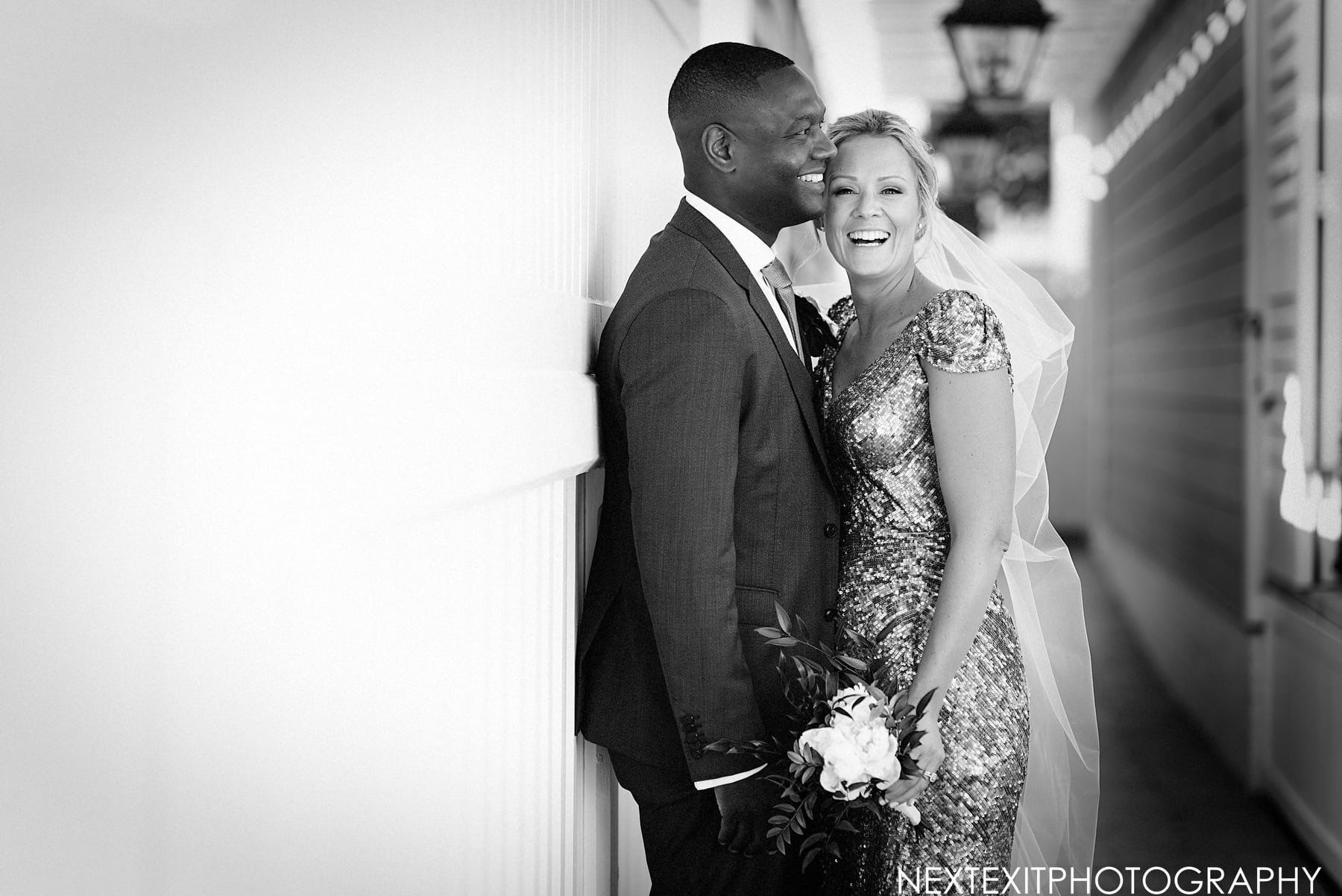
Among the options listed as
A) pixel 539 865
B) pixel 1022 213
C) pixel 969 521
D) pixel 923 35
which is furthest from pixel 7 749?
pixel 1022 213

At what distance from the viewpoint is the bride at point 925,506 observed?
1.82 meters

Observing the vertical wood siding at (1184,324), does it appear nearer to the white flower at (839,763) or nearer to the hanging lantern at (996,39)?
the hanging lantern at (996,39)

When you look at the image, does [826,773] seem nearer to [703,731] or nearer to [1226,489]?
[703,731]

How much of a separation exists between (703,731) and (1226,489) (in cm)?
409

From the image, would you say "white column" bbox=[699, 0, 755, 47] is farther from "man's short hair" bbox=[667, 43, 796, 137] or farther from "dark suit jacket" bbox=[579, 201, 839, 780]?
"dark suit jacket" bbox=[579, 201, 839, 780]

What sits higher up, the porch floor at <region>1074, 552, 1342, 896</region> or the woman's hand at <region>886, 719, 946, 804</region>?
the woman's hand at <region>886, 719, 946, 804</region>

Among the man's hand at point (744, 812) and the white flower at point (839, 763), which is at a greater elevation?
the white flower at point (839, 763)

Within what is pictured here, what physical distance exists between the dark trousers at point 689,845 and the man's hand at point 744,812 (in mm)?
64

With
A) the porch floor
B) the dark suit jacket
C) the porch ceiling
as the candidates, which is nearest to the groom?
the dark suit jacket

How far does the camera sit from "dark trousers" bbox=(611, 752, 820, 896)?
74.1 inches

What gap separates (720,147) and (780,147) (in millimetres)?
101

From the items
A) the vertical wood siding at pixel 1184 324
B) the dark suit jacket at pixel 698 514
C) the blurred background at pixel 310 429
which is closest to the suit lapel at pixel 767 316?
the dark suit jacket at pixel 698 514

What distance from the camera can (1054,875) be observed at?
223 cm

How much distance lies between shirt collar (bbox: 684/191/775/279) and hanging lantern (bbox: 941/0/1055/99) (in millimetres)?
2463
